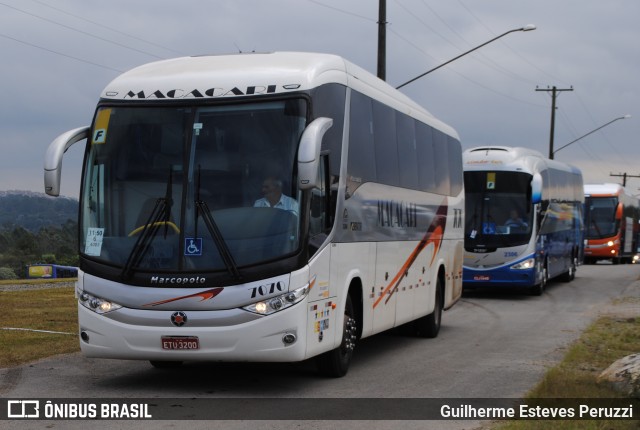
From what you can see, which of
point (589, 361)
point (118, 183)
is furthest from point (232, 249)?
point (589, 361)

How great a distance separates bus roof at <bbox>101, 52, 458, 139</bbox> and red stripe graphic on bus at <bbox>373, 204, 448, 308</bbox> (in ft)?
10.3

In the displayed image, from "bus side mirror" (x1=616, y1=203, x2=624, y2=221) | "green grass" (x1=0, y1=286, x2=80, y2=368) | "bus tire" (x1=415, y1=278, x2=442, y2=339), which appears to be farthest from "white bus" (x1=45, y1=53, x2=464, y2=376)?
→ "bus side mirror" (x1=616, y1=203, x2=624, y2=221)

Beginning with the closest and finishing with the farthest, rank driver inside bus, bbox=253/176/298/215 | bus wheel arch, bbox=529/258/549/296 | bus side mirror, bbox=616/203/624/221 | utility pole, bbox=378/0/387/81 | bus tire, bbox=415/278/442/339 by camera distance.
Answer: driver inside bus, bbox=253/176/298/215
bus tire, bbox=415/278/442/339
utility pole, bbox=378/0/387/81
bus wheel arch, bbox=529/258/549/296
bus side mirror, bbox=616/203/624/221

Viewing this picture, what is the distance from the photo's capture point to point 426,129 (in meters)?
16.7

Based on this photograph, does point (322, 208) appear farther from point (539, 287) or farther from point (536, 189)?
point (539, 287)

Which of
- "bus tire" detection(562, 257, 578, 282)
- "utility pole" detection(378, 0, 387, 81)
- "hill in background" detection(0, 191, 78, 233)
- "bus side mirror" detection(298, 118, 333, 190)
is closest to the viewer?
"bus side mirror" detection(298, 118, 333, 190)

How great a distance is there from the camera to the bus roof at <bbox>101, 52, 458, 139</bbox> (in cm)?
1081

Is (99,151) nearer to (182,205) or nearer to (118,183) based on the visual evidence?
(118,183)

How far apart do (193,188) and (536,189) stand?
15826mm

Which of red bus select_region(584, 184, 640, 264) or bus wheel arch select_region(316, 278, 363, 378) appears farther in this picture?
red bus select_region(584, 184, 640, 264)

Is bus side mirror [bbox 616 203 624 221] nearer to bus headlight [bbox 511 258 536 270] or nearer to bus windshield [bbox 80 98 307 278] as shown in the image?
bus headlight [bbox 511 258 536 270]

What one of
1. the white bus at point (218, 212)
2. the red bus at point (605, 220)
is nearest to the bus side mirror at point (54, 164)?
the white bus at point (218, 212)

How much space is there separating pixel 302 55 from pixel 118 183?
2.56m

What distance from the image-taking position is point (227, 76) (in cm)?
1091
